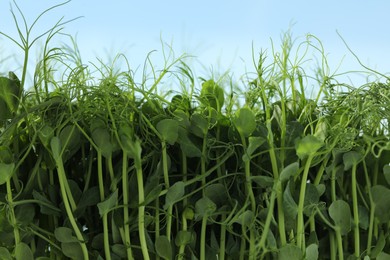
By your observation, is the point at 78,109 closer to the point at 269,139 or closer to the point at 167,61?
the point at 167,61

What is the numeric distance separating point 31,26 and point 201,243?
1.16 ft

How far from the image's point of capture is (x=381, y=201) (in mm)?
881

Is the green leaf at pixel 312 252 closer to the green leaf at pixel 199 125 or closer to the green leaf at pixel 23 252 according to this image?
the green leaf at pixel 199 125

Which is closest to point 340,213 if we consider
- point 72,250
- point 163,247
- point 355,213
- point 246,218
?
point 355,213

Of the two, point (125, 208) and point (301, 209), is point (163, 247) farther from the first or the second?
point (301, 209)

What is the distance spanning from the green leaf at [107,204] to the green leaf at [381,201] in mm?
354

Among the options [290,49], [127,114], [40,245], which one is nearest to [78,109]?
[127,114]

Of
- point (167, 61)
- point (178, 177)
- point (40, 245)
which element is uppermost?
point (167, 61)

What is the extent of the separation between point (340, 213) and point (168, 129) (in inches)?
10.2

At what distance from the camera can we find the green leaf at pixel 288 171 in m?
0.80

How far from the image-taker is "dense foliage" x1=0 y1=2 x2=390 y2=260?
0.80 m

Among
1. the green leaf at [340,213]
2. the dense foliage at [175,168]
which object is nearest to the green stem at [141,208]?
the dense foliage at [175,168]

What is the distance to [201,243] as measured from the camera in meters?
0.82

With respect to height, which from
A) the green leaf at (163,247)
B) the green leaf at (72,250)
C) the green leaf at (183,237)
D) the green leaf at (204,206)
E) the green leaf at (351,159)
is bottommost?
the green leaf at (72,250)
